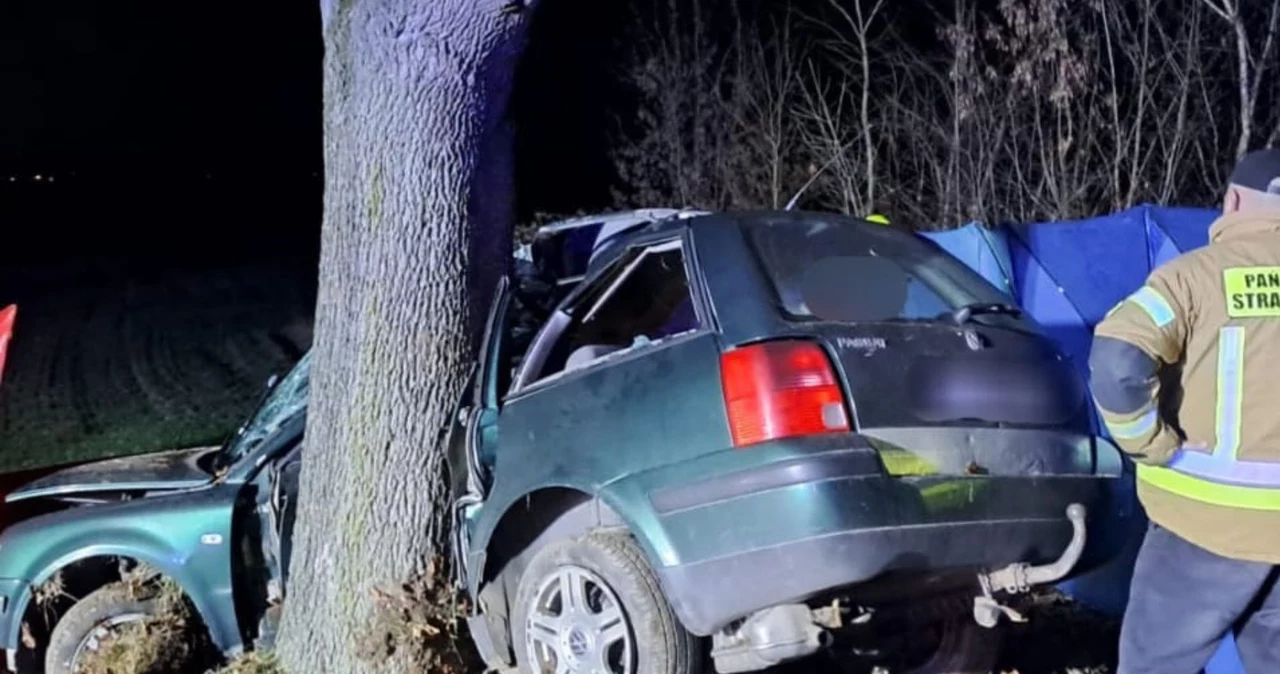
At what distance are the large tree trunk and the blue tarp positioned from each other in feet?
7.47

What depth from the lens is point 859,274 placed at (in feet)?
14.0

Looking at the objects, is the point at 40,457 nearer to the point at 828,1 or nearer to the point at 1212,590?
the point at 828,1

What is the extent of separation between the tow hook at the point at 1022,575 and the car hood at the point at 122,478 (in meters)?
3.15

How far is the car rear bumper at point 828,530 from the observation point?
361 centimetres

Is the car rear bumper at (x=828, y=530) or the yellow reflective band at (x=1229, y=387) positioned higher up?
the yellow reflective band at (x=1229, y=387)

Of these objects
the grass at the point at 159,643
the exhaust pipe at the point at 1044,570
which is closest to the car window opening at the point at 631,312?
the exhaust pipe at the point at 1044,570

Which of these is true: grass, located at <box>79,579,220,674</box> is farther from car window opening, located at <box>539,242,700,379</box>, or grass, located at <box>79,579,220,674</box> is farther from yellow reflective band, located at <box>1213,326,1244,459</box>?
yellow reflective band, located at <box>1213,326,1244,459</box>

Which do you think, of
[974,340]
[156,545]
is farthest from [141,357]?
[974,340]

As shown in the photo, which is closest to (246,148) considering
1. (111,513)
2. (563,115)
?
(563,115)

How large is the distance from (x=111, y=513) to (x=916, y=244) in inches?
128

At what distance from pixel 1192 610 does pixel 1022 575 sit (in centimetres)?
49

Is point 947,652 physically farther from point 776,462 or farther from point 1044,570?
point 776,462

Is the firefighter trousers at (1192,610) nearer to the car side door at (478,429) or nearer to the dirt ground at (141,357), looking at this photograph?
the car side door at (478,429)

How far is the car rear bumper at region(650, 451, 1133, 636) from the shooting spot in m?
3.61
